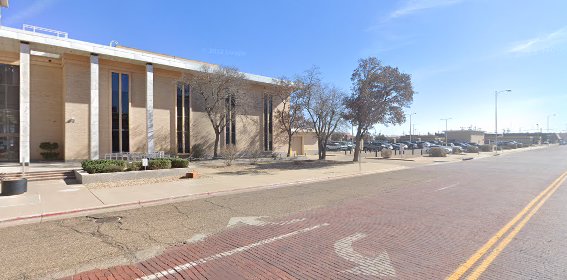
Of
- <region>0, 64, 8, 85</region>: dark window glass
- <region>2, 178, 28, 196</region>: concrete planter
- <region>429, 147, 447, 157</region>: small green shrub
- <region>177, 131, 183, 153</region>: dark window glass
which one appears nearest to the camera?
<region>2, 178, 28, 196</region>: concrete planter

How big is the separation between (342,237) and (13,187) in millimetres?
12051

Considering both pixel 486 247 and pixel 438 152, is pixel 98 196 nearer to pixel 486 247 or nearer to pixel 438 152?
pixel 486 247

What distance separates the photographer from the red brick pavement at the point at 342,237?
173 inches

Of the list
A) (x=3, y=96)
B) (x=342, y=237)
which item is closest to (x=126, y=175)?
(x=342, y=237)

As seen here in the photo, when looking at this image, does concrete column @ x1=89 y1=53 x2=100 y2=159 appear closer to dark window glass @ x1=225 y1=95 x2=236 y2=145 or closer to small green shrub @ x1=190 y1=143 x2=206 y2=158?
small green shrub @ x1=190 y1=143 x2=206 y2=158

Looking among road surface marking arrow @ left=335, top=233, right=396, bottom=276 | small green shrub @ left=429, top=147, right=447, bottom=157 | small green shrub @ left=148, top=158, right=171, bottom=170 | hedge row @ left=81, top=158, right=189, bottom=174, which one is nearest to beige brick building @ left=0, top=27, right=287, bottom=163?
hedge row @ left=81, top=158, right=189, bottom=174

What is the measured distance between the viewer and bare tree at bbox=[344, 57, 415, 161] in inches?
1059

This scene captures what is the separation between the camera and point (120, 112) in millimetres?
25781

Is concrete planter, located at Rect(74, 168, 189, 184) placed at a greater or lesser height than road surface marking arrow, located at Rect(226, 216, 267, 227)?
greater

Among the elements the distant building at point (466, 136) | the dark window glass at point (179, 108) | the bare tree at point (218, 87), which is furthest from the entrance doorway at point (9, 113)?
the distant building at point (466, 136)

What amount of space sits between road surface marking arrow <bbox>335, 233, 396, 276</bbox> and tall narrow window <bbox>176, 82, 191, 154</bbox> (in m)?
26.1

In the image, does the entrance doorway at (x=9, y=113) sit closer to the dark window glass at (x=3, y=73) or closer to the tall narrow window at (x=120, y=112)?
the dark window glass at (x=3, y=73)

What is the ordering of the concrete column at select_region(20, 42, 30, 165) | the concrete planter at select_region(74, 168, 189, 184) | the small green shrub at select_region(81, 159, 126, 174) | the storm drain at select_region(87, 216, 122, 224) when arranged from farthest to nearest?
the concrete column at select_region(20, 42, 30, 165) → the small green shrub at select_region(81, 159, 126, 174) → the concrete planter at select_region(74, 168, 189, 184) → the storm drain at select_region(87, 216, 122, 224)

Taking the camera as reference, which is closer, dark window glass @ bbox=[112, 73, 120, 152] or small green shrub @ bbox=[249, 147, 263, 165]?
dark window glass @ bbox=[112, 73, 120, 152]
